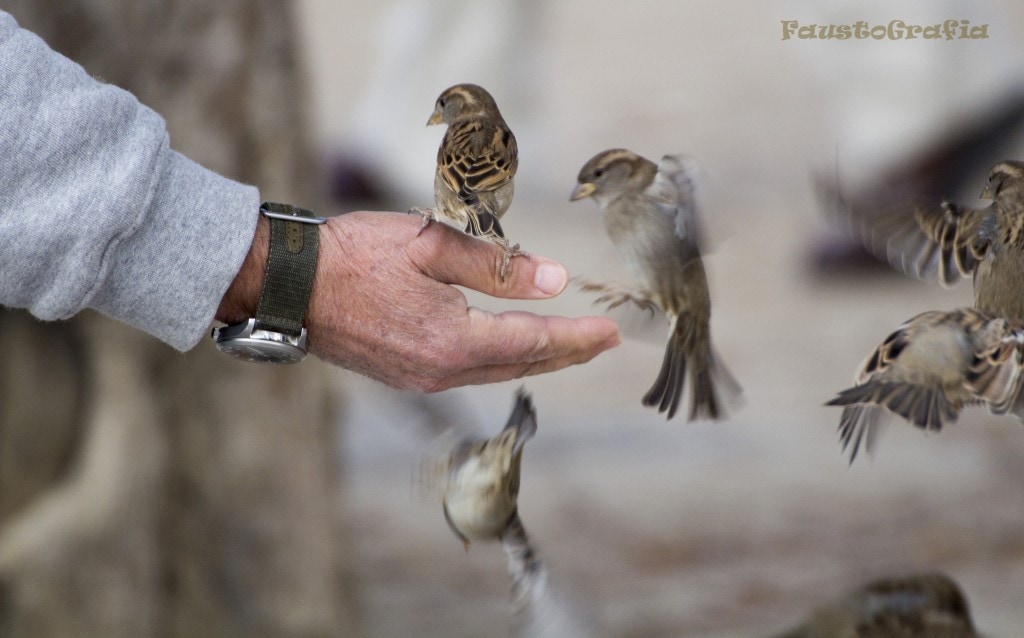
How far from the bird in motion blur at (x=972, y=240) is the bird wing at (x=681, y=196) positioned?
24 cm

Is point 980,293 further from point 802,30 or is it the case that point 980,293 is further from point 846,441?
point 802,30

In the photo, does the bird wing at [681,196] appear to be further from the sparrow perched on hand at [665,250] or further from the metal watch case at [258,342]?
the metal watch case at [258,342]

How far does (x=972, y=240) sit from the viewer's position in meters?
1.63

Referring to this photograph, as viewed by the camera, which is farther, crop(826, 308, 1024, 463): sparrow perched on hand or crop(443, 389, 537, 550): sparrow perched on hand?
crop(443, 389, 537, 550): sparrow perched on hand

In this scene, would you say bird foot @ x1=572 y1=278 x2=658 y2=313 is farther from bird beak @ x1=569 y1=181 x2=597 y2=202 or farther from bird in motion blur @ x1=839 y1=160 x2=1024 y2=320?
bird in motion blur @ x1=839 y1=160 x2=1024 y2=320

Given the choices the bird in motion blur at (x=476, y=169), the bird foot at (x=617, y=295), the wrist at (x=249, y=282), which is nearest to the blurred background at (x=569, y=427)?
the bird foot at (x=617, y=295)

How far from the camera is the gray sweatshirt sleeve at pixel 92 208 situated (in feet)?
5.45

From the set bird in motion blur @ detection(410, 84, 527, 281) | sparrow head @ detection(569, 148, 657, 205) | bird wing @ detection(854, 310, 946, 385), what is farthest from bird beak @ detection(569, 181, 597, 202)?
bird wing @ detection(854, 310, 946, 385)

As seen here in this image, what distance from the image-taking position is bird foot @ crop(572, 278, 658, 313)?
5.86ft

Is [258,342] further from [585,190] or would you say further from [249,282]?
[585,190]

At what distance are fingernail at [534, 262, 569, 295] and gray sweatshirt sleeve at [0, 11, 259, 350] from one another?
0.45m

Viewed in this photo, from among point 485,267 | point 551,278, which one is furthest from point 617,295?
point 485,267

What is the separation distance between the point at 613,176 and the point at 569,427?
3.62 meters


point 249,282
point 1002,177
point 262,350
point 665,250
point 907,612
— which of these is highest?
point 1002,177
